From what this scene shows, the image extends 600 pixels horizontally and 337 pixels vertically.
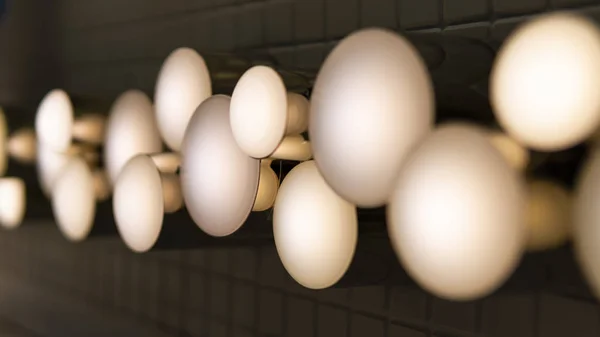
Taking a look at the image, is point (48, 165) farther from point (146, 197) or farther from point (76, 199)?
point (146, 197)

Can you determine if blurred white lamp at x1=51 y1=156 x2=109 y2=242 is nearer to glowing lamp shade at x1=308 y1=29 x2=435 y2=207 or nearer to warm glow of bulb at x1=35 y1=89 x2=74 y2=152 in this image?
warm glow of bulb at x1=35 y1=89 x2=74 y2=152

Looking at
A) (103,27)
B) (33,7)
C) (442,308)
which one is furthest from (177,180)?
(33,7)

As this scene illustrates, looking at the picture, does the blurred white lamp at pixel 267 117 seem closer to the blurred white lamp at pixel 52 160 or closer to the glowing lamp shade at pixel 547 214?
the glowing lamp shade at pixel 547 214

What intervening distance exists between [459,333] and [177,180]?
0.21 metres

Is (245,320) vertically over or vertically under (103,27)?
under

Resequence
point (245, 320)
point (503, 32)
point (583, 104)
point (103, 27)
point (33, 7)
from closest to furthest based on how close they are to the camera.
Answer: point (583, 104)
point (503, 32)
point (245, 320)
point (103, 27)
point (33, 7)

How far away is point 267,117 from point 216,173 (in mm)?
67

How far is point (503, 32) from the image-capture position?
45 centimetres

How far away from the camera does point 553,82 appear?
244mm

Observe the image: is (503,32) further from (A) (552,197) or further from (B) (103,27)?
(B) (103,27)

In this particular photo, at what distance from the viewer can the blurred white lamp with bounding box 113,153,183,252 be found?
464mm

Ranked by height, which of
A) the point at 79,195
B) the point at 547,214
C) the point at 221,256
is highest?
the point at 547,214

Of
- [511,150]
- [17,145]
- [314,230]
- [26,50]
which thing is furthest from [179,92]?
[26,50]

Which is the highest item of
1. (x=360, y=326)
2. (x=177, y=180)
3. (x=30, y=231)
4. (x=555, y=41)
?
(x=555, y=41)
